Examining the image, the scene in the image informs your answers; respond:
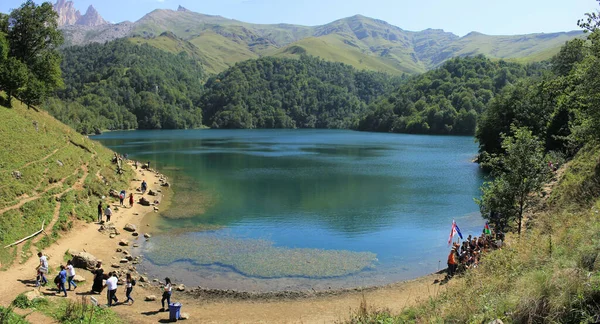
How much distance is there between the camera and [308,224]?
43188 millimetres

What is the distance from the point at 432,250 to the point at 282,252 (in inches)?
484

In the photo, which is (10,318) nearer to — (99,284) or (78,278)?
(99,284)

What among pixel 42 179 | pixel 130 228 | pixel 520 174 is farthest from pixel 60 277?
pixel 520 174

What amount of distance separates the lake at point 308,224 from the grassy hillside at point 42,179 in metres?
7.56

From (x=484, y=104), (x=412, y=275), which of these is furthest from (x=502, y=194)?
(x=484, y=104)

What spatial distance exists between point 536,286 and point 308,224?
3286cm

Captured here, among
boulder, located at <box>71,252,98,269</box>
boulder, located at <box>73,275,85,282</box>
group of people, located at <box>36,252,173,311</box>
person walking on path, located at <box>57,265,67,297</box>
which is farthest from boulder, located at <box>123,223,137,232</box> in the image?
person walking on path, located at <box>57,265,67,297</box>

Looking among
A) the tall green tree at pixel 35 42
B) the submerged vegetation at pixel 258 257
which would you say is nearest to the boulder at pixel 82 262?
the submerged vegetation at pixel 258 257

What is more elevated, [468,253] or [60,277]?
[468,253]

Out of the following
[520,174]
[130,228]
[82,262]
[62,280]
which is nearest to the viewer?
[62,280]

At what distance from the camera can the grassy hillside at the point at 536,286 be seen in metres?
10.1

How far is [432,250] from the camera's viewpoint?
34.7m

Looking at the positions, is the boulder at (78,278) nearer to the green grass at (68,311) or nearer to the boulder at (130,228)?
the green grass at (68,311)

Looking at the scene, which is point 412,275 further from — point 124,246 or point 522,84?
point 522,84
